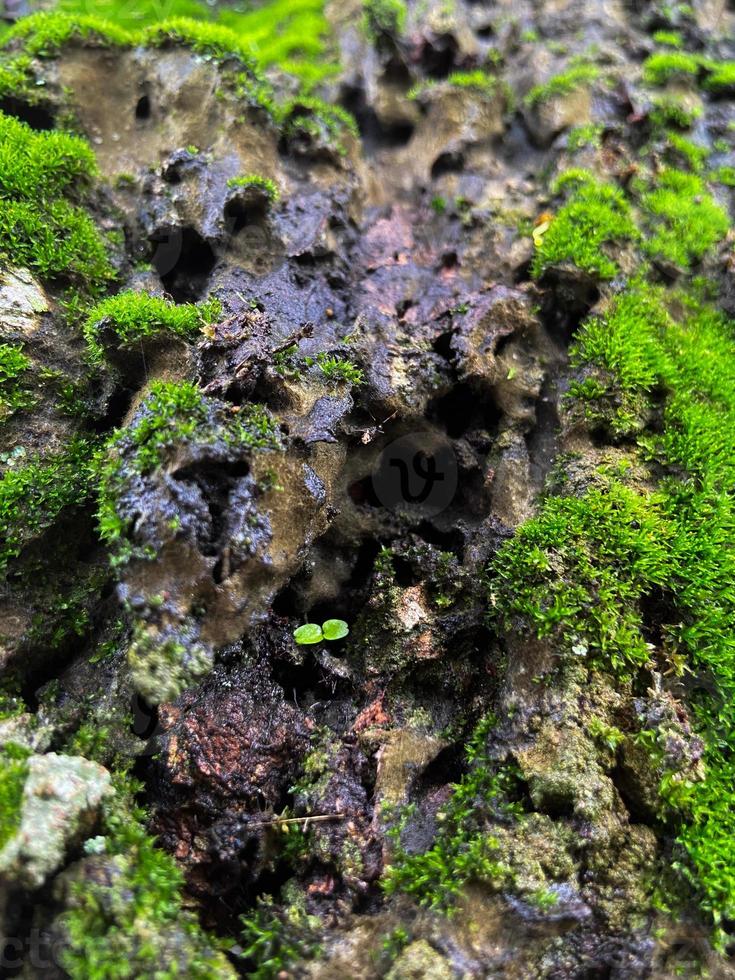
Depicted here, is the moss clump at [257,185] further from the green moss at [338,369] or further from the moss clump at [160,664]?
the moss clump at [160,664]

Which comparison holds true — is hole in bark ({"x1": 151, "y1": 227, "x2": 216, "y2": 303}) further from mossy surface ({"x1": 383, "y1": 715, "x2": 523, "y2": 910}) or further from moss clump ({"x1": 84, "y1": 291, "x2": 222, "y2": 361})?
mossy surface ({"x1": 383, "y1": 715, "x2": 523, "y2": 910})

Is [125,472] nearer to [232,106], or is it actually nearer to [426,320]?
[426,320]

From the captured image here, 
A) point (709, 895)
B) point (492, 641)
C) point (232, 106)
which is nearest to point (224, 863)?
point (492, 641)

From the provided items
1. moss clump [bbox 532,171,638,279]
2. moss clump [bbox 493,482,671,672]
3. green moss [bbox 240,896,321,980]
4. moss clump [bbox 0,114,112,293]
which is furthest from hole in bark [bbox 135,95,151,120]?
green moss [bbox 240,896,321,980]

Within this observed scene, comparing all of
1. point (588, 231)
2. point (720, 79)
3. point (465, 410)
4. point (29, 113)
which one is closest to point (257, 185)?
point (29, 113)

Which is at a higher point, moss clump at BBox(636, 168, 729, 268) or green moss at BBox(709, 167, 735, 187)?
green moss at BBox(709, 167, 735, 187)

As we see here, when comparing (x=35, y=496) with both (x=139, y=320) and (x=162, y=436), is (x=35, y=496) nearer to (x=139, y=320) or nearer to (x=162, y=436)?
(x=162, y=436)
